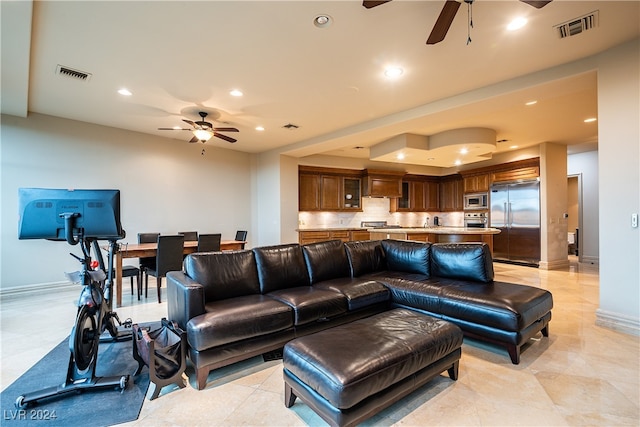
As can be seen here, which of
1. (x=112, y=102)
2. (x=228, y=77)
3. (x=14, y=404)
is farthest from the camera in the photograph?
(x=112, y=102)

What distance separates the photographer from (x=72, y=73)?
10.7ft

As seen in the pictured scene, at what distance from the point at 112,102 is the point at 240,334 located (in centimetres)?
384

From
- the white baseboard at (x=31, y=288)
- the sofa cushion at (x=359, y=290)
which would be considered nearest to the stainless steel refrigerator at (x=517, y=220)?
the sofa cushion at (x=359, y=290)

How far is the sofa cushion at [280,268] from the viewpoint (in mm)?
2996

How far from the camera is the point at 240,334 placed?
220 cm

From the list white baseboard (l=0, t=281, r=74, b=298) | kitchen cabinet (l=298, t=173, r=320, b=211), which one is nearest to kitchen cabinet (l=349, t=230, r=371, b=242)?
kitchen cabinet (l=298, t=173, r=320, b=211)

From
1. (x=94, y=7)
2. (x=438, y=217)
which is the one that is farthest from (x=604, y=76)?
(x=438, y=217)

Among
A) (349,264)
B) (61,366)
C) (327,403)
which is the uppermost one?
(349,264)

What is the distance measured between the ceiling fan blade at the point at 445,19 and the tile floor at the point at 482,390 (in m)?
2.50

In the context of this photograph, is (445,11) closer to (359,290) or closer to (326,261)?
(359,290)

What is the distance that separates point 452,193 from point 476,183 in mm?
987

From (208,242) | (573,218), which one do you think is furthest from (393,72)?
(573,218)

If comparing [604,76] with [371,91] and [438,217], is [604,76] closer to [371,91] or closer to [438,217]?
[371,91]

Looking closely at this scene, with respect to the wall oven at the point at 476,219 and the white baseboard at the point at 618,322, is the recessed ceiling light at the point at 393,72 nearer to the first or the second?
the white baseboard at the point at 618,322
